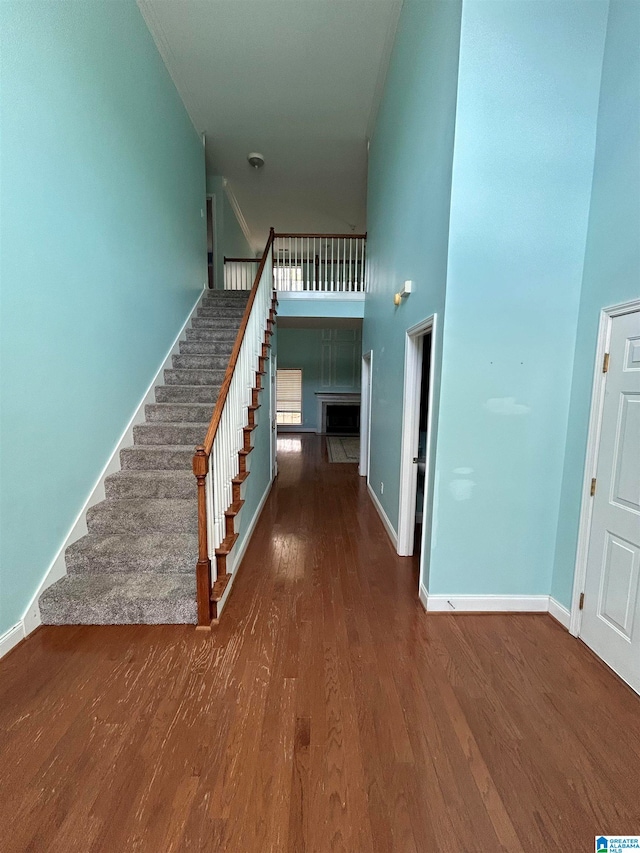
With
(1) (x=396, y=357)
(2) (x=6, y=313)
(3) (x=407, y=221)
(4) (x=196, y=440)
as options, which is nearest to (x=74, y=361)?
(2) (x=6, y=313)

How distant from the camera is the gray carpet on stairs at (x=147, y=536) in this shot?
224cm

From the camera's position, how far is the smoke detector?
5820 millimetres

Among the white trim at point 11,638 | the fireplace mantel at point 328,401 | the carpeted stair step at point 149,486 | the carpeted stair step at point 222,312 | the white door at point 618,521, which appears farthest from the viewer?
the fireplace mantel at point 328,401

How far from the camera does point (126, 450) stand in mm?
3193

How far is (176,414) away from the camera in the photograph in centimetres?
367

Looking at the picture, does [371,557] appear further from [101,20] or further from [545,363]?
[101,20]

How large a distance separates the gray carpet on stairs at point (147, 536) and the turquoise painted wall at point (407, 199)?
74.7 inches

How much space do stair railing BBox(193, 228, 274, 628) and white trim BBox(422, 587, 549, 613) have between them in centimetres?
148

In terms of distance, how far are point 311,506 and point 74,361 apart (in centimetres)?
287

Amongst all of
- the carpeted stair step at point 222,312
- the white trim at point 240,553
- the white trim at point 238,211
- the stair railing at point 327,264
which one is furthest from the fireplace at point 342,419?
the white trim at point 240,553

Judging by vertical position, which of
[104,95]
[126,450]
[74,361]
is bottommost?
[126,450]

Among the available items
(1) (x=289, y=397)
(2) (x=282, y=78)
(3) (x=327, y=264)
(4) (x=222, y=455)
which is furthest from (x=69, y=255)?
(1) (x=289, y=397)

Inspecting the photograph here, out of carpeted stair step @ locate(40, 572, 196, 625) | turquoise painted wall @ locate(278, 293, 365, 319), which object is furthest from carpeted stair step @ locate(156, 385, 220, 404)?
turquoise painted wall @ locate(278, 293, 365, 319)

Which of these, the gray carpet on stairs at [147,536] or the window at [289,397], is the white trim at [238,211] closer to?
the window at [289,397]
